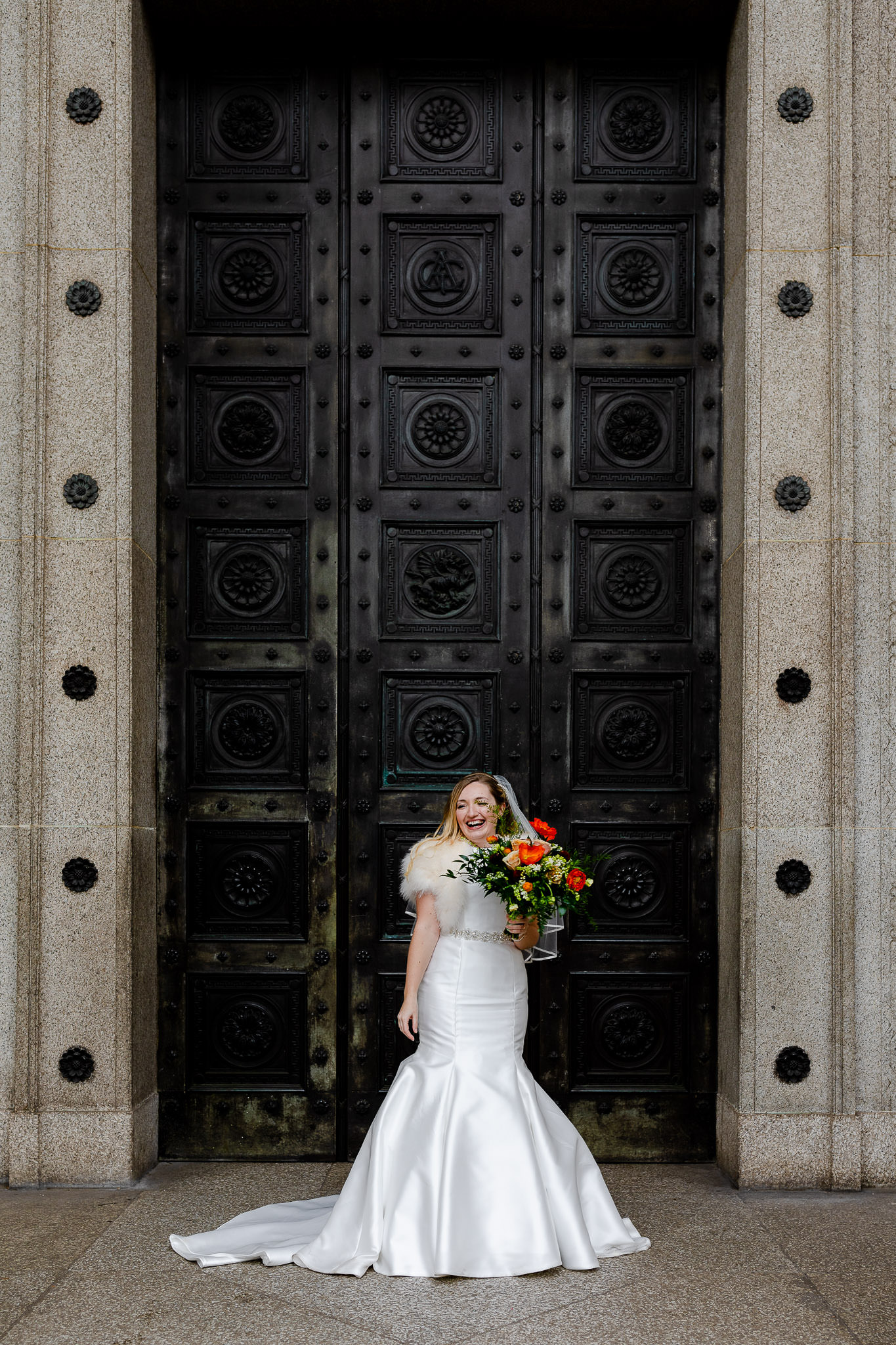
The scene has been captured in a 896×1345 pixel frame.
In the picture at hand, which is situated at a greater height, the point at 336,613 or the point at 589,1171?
the point at 336,613

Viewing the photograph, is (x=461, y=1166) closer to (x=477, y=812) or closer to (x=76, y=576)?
(x=477, y=812)

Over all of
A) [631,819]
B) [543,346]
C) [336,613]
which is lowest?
[631,819]

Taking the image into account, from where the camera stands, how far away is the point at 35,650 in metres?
6.12

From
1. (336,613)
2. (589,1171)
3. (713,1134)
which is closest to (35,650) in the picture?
(336,613)

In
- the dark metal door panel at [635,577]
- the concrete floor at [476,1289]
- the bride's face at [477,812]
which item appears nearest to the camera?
the concrete floor at [476,1289]

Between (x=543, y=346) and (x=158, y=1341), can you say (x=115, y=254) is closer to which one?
(x=543, y=346)

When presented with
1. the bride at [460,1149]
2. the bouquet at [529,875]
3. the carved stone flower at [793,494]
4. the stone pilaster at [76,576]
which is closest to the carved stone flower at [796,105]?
the carved stone flower at [793,494]

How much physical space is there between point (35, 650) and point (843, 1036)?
4.63 metres

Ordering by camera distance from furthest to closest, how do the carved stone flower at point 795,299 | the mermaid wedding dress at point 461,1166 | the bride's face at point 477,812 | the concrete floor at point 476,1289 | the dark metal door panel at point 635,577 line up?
the dark metal door panel at point 635,577
the carved stone flower at point 795,299
the bride's face at point 477,812
the mermaid wedding dress at point 461,1166
the concrete floor at point 476,1289

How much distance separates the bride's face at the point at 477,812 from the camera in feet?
17.4

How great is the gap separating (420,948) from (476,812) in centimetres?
65

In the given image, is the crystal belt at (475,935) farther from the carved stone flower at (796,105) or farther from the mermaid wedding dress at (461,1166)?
the carved stone flower at (796,105)

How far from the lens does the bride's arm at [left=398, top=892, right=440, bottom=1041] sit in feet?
17.0

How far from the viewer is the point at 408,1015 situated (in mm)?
5180
